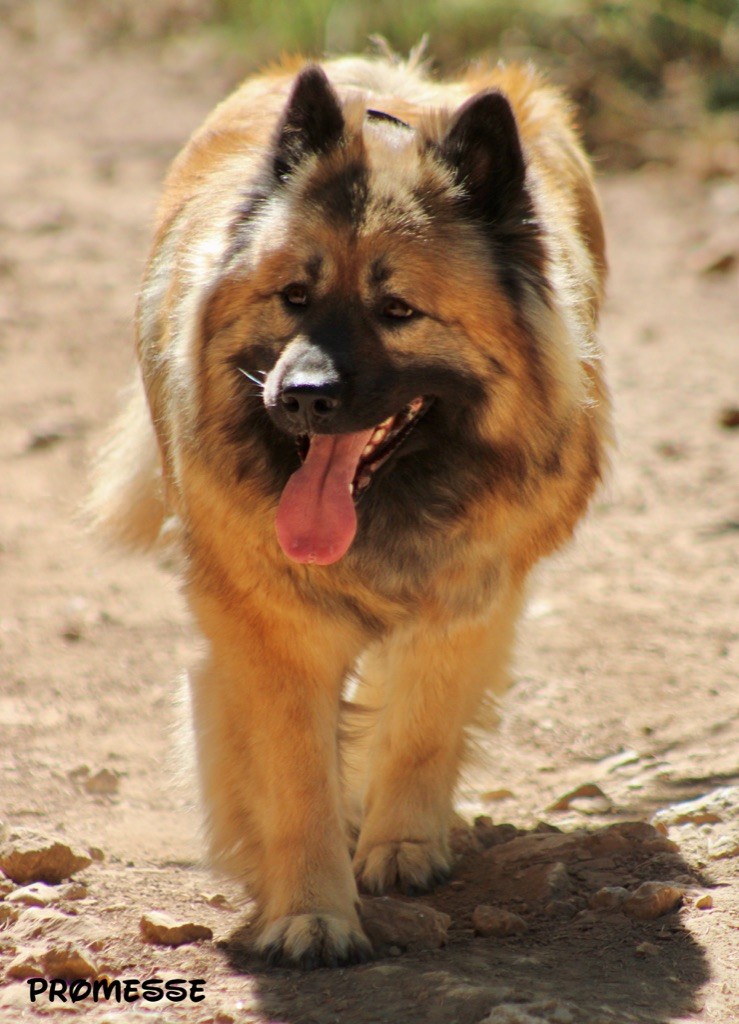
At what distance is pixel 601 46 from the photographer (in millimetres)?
10078

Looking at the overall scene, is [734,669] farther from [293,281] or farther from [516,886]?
[293,281]

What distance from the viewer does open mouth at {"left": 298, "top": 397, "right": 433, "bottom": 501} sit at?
3.19m

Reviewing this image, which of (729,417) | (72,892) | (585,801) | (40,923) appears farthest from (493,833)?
(729,417)

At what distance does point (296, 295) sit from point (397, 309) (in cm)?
24

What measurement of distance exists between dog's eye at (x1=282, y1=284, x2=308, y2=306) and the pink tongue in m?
0.31

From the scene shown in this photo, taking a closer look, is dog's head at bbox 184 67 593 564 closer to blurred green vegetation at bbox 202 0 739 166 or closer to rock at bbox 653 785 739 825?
rock at bbox 653 785 739 825

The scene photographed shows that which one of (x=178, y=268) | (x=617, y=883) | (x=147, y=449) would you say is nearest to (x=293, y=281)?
(x=178, y=268)

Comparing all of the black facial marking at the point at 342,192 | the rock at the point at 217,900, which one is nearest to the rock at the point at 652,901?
the rock at the point at 217,900

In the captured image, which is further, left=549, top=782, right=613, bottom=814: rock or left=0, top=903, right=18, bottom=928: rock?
left=549, top=782, right=613, bottom=814: rock

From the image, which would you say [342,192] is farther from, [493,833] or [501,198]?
[493,833]

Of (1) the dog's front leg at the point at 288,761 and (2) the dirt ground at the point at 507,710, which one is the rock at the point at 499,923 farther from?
(1) the dog's front leg at the point at 288,761

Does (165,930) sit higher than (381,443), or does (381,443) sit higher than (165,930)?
(381,443)

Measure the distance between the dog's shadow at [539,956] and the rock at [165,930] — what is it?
99mm

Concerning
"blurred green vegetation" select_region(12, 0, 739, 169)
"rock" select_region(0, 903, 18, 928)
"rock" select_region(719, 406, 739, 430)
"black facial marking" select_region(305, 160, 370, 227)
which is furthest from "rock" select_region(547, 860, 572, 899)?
"blurred green vegetation" select_region(12, 0, 739, 169)
